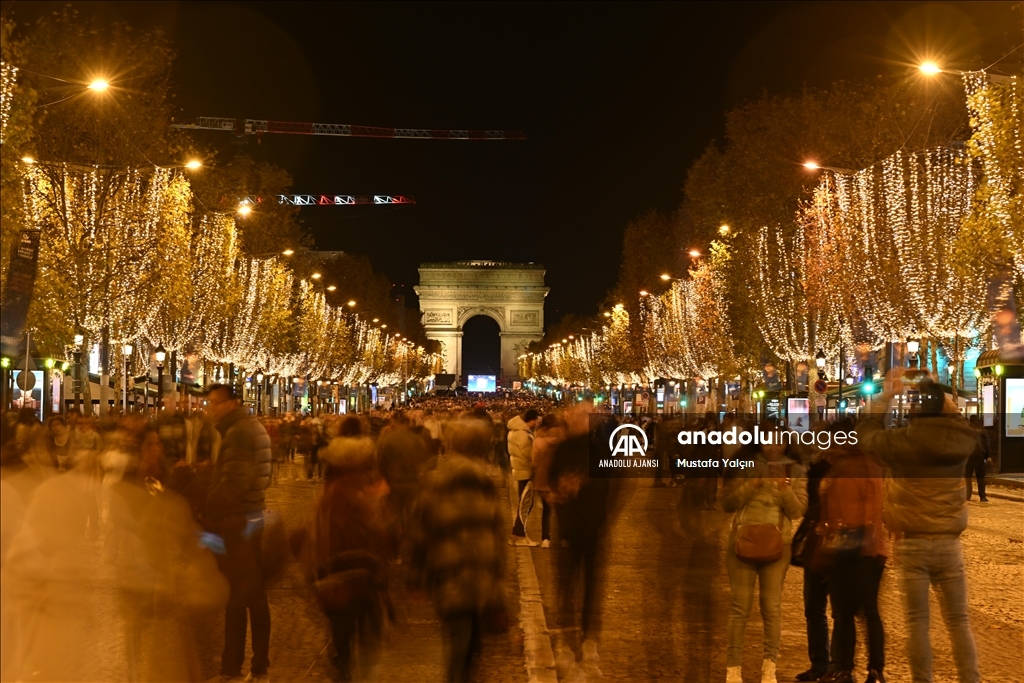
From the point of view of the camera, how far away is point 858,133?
4247cm

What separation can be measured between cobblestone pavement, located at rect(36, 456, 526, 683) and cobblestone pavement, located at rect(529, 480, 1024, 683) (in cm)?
92

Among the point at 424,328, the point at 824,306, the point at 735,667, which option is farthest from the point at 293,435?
the point at 424,328

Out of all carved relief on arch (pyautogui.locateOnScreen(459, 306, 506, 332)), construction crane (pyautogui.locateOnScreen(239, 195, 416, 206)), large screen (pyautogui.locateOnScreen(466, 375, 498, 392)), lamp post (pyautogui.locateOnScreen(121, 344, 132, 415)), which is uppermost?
construction crane (pyautogui.locateOnScreen(239, 195, 416, 206))

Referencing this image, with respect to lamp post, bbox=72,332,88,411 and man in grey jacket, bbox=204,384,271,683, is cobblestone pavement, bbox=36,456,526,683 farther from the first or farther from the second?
lamp post, bbox=72,332,88,411

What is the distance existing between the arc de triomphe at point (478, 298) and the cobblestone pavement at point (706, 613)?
16110cm

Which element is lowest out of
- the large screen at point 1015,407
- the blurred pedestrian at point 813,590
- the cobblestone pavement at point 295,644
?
the cobblestone pavement at point 295,644

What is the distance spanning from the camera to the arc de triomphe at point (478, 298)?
18175 centimetres

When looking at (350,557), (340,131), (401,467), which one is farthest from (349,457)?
(340,131)

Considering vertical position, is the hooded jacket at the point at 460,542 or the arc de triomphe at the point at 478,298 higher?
the arc de triomphe at the point at 478,298

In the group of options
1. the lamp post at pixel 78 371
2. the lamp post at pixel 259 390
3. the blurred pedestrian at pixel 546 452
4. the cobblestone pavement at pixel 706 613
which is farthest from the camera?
the lamp post at pixel 259 390

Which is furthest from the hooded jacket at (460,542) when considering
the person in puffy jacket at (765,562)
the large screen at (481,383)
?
the large screen at (481,383)

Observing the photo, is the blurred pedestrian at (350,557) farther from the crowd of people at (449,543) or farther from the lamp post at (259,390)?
the lamp post at (259,390)

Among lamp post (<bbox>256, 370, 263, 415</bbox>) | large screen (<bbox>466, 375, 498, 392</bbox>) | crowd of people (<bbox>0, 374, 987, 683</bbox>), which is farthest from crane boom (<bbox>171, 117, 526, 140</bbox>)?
crowd of people (<bbox>0, 374, 987, 683</bbox>)

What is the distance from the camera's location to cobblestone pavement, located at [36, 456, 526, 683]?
998 centimetres
